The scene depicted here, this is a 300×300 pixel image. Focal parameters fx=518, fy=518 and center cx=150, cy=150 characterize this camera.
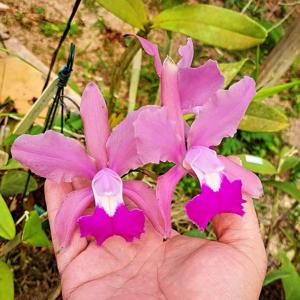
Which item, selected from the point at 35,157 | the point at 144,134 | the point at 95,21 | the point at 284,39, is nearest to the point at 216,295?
the point at 144,134

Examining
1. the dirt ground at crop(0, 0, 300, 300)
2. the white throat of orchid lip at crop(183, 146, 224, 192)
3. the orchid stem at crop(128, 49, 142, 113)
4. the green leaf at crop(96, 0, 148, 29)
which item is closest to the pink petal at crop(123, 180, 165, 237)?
the white throat of orchid lip at crop(183, 146, 224, 192)

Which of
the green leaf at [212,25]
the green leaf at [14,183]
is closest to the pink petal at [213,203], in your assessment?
the green leaf at [212,25]

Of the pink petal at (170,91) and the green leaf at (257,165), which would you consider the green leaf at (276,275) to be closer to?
the green leaf at (257,165)

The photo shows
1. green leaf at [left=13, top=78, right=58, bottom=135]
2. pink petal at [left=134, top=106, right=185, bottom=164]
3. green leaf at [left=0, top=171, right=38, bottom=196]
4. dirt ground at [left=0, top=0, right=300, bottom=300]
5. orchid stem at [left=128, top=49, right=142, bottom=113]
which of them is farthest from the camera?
dirt ground at [left=0, top=0, right=300, bottom=300]

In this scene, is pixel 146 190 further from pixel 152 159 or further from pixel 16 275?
pixel 16 275

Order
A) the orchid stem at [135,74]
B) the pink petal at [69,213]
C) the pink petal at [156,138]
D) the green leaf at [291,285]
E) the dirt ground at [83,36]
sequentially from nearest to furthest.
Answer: the pink petal at [156,138], the pink petal at [69,213], the green leaf at [291,285], the orchid stem at [135,74], the dirt ground at [83,36]

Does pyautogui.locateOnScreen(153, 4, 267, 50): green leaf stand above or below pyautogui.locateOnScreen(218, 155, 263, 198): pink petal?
above

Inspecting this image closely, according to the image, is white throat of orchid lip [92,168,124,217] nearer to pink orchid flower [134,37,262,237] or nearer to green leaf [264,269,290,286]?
pink orchid flower [134,37,262,237]

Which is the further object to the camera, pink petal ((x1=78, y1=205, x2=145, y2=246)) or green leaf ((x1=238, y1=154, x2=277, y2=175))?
green leaf ((x1=238, y1=154, x2=277, y2=175))
